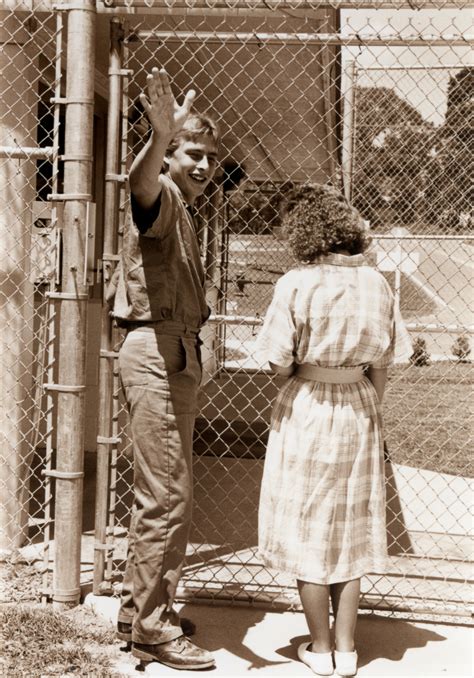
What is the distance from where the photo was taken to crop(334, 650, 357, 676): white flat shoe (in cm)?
345

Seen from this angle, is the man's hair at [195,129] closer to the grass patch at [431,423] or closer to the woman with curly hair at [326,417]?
the woman with curly hair at [326,417]

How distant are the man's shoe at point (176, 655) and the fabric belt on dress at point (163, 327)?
1.26 m

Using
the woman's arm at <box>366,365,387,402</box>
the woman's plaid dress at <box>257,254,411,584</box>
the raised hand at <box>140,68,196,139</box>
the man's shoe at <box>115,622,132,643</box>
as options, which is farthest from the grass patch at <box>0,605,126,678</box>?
the raised hand at <box>140,68,196,139</box>

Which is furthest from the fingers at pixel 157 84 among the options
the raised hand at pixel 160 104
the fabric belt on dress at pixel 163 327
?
the fabric belt on dress at pixel 163 327

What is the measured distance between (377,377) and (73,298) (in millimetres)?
1486

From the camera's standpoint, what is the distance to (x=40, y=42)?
556cm

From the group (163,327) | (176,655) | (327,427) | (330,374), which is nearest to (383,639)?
(176,655)

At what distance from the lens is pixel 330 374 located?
→ 3.50 meters

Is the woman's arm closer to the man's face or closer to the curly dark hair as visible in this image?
the curly dark hair

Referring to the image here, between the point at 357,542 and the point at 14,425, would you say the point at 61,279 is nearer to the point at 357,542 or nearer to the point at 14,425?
the point at 14,425

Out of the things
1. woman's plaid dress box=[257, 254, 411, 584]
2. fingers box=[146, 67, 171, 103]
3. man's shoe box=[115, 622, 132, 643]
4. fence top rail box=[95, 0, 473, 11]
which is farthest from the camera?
fence top rail box=[95, 0, 473, 11]

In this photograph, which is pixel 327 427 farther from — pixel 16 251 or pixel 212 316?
pixel 16 251

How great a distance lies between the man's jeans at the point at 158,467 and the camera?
136 inches

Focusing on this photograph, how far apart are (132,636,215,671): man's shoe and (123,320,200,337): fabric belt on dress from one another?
1.26 m
